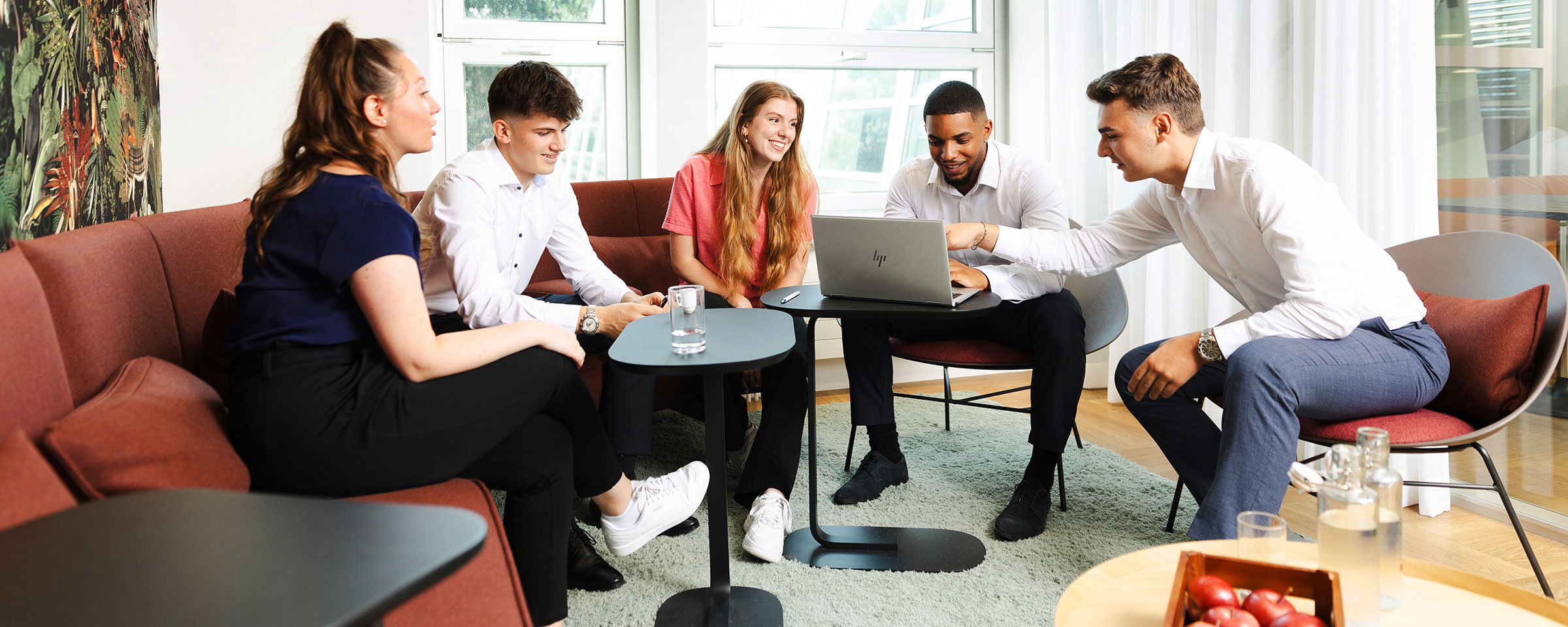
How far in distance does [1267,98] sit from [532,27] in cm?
252

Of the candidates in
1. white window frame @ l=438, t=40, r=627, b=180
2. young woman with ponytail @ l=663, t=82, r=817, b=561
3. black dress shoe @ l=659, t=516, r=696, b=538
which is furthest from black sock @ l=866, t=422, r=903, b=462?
white window frame @ l=438, t=40, r=627, b=180

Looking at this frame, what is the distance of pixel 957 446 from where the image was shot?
302 centimetres

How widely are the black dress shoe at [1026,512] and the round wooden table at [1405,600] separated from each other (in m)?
1.02

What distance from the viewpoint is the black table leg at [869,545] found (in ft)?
6.84

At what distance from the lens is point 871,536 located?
7.26 ft

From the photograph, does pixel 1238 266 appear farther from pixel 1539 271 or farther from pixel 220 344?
pixel 220 344

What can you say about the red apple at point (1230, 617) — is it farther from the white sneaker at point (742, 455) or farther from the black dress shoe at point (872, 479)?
the white sneaker at point (742, 455)

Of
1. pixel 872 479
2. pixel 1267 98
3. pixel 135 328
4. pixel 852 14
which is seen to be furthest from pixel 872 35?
pixel 135 328

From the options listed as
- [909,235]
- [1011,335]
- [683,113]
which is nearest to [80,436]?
[909,235]

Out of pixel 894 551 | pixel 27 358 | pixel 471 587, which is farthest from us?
pixel 894 551

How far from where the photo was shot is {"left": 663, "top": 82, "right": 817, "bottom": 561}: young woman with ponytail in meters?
2.64

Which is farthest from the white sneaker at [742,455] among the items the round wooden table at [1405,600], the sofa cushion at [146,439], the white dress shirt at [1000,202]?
the round wooden table at [1405,600]

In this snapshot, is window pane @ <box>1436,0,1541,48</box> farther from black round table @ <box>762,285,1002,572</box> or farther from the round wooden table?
the round wooden table

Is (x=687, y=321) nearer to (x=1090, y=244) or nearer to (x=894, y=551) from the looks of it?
(x=894, y=551)
